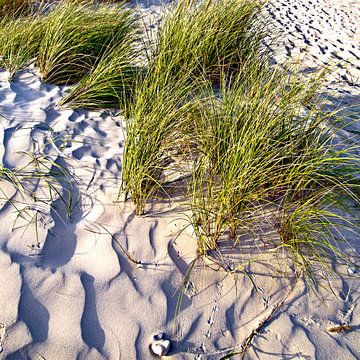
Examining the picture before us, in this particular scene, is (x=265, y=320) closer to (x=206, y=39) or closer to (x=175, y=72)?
(x=175, y=72)

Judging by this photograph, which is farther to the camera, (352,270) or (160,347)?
(352,270)

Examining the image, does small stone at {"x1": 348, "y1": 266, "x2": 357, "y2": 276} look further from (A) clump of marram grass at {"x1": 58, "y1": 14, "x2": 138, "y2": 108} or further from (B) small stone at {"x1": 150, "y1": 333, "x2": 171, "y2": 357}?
(A) clump of marram grass at {"x1": 58, "y1": 14, "x2": 138, "y2": 108}

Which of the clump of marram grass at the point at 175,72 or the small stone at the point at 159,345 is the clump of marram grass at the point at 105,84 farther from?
the small stone at the point at 159,345

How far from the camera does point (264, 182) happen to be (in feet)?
6.50

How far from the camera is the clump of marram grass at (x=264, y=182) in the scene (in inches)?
76.9

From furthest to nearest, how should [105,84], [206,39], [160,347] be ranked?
[206,39]
[105,84]
[160,347]

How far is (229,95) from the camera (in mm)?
2387

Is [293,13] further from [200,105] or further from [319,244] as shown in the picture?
[319,244]

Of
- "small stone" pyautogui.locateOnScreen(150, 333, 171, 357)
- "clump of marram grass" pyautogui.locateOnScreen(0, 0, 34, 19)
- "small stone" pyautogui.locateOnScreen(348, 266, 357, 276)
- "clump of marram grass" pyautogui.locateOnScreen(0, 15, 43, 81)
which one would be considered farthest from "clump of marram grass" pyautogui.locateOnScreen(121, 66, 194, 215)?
"clump of marram grass" pyautogui.locateOnScreen(0, 0, 34, 19)

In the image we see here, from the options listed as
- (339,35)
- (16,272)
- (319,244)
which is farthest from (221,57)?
(339,35)

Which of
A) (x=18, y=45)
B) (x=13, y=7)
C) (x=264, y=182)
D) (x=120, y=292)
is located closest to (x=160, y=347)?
(x=120, y=292)

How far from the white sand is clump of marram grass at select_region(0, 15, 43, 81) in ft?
3.03

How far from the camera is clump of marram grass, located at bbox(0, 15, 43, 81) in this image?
9.95 feet

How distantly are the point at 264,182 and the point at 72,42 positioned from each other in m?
2.01
